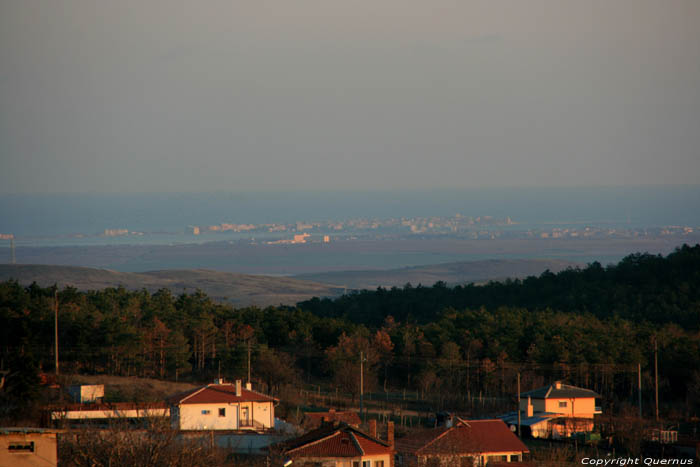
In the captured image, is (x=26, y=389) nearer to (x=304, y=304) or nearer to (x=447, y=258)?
(x=304, y=304)

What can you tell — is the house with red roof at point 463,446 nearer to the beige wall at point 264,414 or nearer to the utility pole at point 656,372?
the beige wall at point 264,414

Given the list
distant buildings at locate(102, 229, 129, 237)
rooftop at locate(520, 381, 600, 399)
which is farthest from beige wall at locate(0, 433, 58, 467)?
distant buildings at locate(102, 229, 129, 237)

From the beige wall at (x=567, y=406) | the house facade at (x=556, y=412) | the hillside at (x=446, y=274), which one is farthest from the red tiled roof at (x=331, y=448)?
the hillside at (x=446, y=274)

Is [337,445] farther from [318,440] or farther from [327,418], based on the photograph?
[327,418]

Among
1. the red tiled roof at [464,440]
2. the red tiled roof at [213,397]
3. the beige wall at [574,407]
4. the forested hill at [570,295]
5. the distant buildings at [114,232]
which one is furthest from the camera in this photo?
the distant buildings at [114,232]

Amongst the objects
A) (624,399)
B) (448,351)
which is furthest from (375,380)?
(624,399)

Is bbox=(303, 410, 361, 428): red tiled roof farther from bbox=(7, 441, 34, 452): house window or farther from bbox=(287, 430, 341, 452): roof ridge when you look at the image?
bbox=(7, 441, 34, 452): house window

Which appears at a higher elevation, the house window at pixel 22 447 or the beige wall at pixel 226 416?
the house window at pixel 22 447
